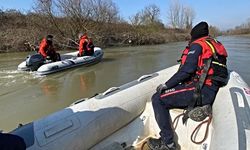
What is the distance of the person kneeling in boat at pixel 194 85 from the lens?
230 cm

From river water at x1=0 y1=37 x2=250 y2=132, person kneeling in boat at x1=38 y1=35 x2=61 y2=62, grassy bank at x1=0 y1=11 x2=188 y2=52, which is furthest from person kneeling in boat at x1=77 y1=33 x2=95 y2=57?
grassy bank at x1=0 y1=11 x2=188 y2=52

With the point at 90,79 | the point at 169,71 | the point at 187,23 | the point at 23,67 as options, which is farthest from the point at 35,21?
the point at 187,23

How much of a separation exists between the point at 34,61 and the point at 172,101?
5.92 m

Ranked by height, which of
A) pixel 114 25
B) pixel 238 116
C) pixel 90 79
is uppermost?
pixel 114 25

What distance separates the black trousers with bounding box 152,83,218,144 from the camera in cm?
234

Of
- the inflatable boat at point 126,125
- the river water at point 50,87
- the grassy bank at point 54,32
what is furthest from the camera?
the grassy bank at point 54,32

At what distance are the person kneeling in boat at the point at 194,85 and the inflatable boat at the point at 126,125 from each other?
0.51 feet

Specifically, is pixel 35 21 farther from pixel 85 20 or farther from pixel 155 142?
pixel 155 142

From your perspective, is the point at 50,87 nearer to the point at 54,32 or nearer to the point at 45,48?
the point at 45,48

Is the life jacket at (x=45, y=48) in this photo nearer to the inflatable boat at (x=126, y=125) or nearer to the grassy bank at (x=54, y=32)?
the inflatable boat at (x=126, y=125)

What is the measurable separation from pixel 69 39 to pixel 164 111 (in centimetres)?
1508

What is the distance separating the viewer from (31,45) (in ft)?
50.0

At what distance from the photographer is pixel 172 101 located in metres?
2.37

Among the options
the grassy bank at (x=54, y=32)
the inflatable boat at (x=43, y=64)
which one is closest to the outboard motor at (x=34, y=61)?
the inflatable boat at (x=43, y=64)
